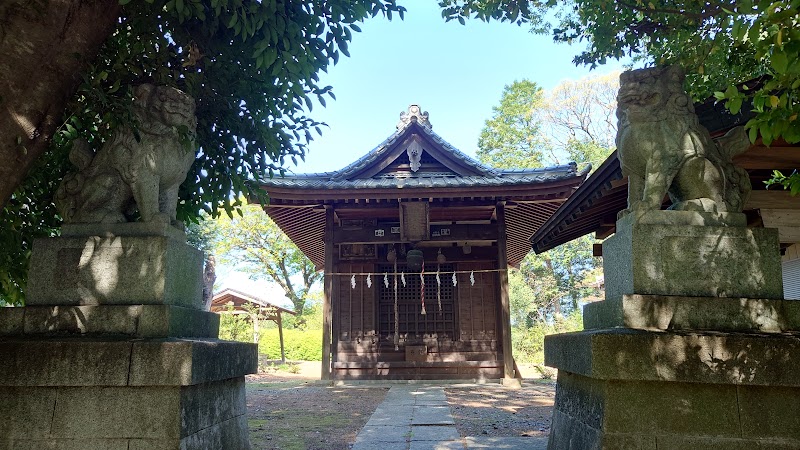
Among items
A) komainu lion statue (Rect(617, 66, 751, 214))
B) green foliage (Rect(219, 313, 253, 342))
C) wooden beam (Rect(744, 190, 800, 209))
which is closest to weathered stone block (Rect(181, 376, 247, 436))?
komainu lion statue (Rect(617, 66, 751, 214))

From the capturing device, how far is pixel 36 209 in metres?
4.48

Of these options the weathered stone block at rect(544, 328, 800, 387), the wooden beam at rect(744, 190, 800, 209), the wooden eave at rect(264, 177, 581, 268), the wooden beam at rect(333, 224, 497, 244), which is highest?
the wooden eave at rect(264, 177, 581, 268)

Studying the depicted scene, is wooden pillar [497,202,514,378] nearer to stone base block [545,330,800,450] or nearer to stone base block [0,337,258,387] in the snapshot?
stone base block [545,330,800,450]

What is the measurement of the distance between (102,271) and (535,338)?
24.0 meters

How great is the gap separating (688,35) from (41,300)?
6.56 m

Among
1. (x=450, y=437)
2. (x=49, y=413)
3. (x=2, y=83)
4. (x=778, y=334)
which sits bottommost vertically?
(x=450, y=437)

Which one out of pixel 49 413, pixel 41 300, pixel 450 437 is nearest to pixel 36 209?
pixel 41 300

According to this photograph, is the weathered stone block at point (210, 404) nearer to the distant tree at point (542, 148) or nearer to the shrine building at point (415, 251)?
the shrine building at point (415, 251)

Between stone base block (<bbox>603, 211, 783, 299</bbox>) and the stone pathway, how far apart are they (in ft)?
8.32

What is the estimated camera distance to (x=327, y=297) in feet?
40.3

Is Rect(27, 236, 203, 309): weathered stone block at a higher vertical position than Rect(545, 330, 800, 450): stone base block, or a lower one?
higher

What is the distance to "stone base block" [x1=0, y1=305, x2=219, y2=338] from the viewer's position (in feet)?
10.3

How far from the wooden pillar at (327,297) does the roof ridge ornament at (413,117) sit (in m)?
3.59

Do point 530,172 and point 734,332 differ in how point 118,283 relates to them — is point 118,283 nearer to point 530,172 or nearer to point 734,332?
point 734,332
